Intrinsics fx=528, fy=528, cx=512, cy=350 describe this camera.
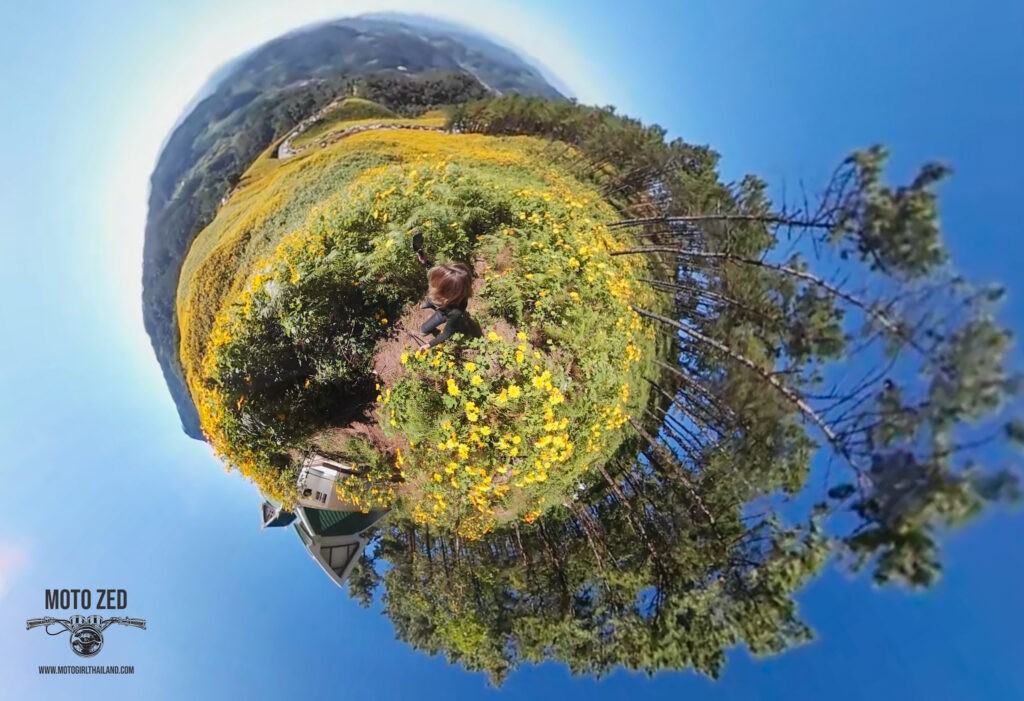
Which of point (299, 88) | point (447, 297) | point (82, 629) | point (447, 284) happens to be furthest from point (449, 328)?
point (82, 629)

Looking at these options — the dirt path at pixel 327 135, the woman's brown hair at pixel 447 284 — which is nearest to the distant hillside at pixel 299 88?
the dirt path at pixel 327 135

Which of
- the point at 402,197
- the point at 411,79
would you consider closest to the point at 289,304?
the point at 402,197

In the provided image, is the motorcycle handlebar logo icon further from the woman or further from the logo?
the woman

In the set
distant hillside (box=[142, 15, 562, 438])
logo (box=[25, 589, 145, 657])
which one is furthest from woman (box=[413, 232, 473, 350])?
logo (box=[25, 589, 145, 657])

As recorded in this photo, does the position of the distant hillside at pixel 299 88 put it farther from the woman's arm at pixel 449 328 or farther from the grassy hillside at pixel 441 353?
the woman's arm at pixel 449 328

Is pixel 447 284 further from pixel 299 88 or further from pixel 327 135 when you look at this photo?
pixel 299 88

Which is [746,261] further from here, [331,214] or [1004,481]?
[331,214]
